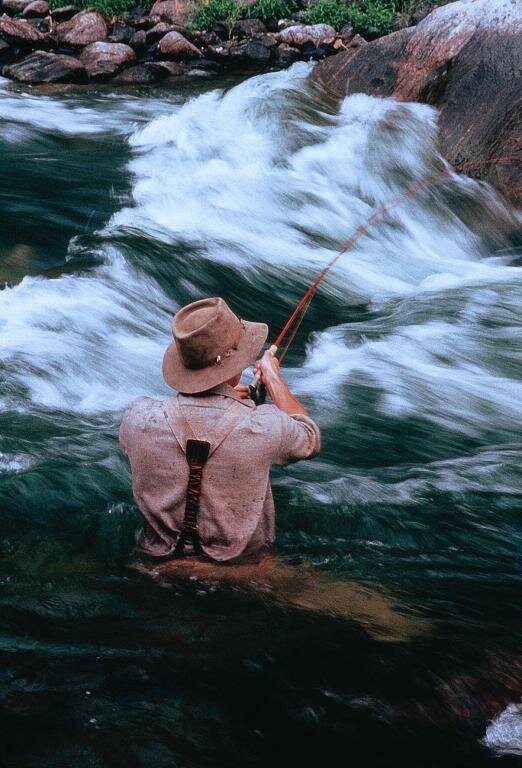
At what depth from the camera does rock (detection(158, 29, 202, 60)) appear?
15.0 m

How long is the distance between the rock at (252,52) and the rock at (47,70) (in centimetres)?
251

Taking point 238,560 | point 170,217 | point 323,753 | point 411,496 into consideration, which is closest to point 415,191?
point 170,217

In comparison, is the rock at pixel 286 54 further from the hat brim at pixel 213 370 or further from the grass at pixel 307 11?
the hat brim at pixel 213 370

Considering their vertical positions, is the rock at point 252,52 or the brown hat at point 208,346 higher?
the brown hat at point 208,346

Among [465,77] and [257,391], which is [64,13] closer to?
[465,77]

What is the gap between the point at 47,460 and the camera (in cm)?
471

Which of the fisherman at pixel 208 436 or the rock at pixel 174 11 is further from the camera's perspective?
the rock at pixel 174 11

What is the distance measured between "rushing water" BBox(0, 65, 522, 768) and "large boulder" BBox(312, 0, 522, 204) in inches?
10.4

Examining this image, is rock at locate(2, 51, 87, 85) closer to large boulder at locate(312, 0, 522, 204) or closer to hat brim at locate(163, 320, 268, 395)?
large boulder at locate(312, 0, 522, 204)

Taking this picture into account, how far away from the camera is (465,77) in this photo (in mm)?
10461

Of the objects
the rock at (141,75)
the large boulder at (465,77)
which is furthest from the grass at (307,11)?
the large boulder at (465,77)

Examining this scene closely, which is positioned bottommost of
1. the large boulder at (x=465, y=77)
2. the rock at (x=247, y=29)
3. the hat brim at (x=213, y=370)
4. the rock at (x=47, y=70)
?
the rock at (x=47, y=70)

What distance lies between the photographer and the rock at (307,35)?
15273 mm

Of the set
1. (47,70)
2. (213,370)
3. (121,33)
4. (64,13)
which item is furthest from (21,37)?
(213,370)
